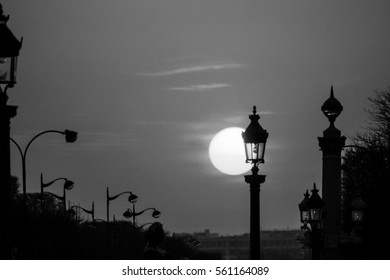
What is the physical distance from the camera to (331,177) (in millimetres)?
50000

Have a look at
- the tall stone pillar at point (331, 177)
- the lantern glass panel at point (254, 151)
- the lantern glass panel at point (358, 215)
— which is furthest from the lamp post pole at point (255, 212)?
the tall stone pillar at point (331, 177)

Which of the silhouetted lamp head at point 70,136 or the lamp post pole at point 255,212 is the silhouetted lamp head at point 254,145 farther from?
the silhouetted lamp head at point 70,136

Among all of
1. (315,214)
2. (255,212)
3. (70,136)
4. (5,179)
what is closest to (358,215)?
(315,214)

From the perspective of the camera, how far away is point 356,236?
182 ft

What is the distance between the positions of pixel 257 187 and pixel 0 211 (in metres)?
7.08

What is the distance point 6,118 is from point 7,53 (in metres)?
1.01

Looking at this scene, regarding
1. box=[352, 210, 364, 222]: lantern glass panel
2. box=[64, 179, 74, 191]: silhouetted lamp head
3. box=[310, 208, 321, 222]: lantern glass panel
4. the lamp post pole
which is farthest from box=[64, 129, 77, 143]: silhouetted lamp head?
box=[64, 179, 74, 191]: silhouetted lamp head

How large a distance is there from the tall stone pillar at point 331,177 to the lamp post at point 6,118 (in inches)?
1070

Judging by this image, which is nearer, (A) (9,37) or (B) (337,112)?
(A) (9,37)

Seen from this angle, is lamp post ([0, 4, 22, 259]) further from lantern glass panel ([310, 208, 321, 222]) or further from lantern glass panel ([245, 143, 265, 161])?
lantern glass panel ([310, 208, 321, 222])

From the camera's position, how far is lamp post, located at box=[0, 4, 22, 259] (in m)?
20.2
